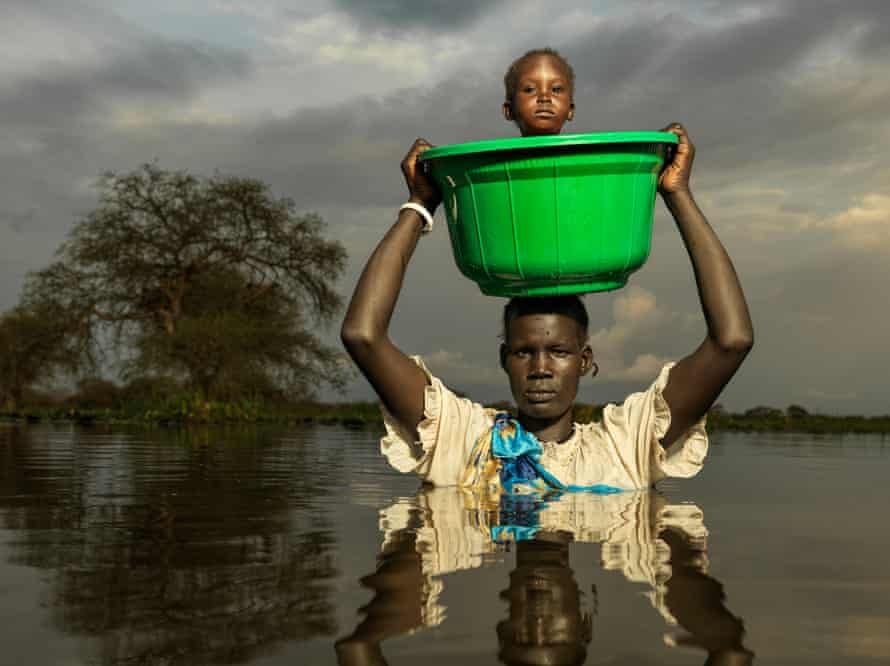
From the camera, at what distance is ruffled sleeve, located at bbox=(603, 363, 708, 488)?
4539 mm

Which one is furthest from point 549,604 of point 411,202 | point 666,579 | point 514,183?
point 411,202

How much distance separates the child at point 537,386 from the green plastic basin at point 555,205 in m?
0.31

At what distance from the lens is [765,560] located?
3.05 m

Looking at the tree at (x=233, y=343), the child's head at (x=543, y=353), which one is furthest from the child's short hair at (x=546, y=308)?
the tree at (x=233, y=343)

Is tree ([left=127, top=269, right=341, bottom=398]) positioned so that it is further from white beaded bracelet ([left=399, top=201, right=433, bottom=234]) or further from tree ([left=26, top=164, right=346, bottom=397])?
white beaded bracelet ([left=399, top=201, right=433, bottom=234])

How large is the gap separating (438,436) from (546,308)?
75 centimetres

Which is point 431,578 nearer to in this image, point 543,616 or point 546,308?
point 543,616

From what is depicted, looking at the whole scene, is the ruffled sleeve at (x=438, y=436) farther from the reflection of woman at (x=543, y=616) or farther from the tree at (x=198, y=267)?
the tree at (x=198, y=267)

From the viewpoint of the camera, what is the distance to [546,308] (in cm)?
461

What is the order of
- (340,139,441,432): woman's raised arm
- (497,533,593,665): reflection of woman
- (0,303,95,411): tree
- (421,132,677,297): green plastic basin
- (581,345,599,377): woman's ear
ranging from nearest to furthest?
(497,533,593,665): reflection of woman < (421,132,677,297): green plastic basin < (340,139,441,432): woman's raised arm < (581,345,599,377): woman's ear < (0,303,95,411): tree

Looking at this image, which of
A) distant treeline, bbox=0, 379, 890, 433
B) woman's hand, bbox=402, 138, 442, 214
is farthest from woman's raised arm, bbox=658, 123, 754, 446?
distant treeline, bbox=0, 379, 890, 433

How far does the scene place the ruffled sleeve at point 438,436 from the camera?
4.57 m

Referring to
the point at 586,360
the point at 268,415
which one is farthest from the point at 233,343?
the point at 586,360

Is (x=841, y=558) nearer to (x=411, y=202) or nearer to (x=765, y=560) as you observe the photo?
(x=765, y=560)
